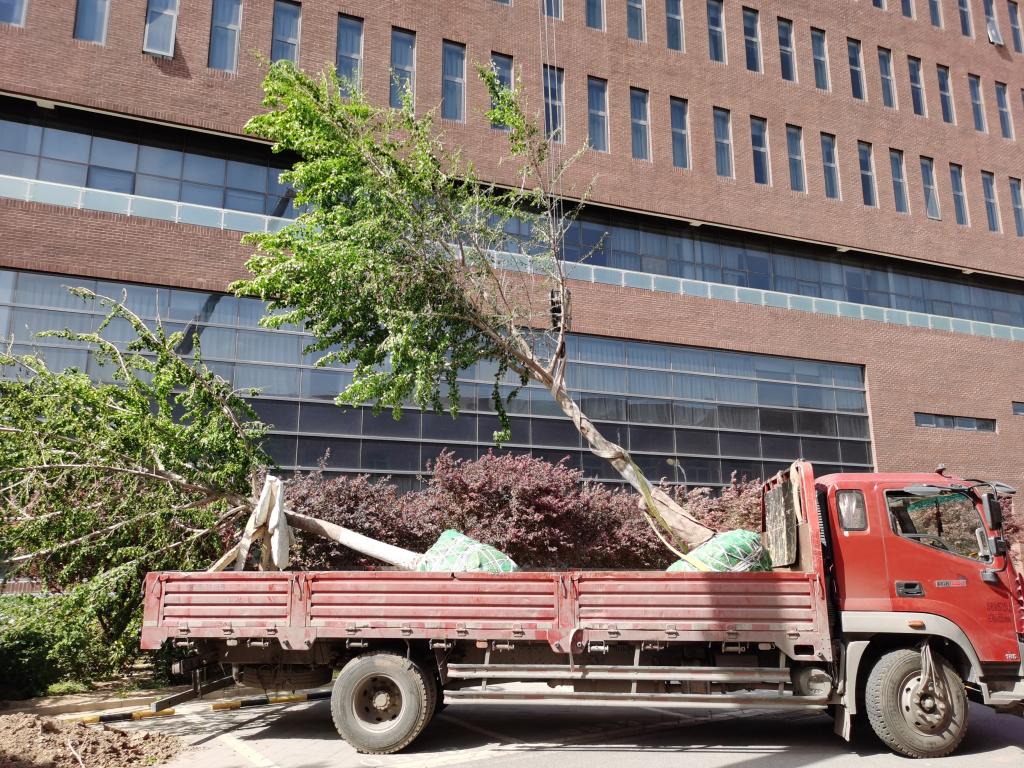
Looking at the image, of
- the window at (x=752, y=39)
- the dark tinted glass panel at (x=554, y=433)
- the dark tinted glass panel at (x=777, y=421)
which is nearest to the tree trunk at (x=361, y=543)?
the dark tinted glass panel at (x=554, y=433)

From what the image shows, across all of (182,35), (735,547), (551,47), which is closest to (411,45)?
(551,47)

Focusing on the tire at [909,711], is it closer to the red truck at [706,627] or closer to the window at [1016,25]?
the red truck at [706,627]

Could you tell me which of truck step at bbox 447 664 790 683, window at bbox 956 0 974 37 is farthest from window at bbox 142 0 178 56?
window at bbox 956 0 974 37

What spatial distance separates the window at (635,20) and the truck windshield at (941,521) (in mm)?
18546

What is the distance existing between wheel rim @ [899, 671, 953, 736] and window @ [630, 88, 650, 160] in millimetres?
17117

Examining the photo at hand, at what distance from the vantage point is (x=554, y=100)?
841 inches

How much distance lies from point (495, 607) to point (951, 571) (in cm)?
433

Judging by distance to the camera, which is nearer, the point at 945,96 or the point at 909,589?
the point at 909,589

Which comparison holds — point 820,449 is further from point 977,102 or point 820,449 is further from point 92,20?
point 92,20

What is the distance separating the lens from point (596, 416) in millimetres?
20188

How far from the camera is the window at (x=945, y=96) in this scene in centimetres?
2703

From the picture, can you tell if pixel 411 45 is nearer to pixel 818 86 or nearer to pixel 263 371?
pixel 263 371

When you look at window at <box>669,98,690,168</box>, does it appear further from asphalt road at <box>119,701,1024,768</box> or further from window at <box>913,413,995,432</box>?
asphalt road at <box>119,701,1024,768</box>

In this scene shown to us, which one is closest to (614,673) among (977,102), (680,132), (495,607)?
(495,607)
